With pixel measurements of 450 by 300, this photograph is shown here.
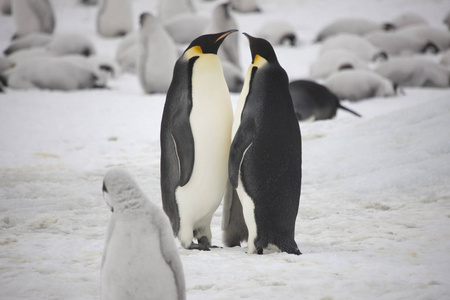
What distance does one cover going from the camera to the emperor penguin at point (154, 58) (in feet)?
24.1

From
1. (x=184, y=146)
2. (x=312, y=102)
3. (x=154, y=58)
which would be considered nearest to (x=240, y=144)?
(x=184, y=146)

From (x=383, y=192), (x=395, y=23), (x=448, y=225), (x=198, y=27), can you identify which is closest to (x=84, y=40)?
(x=198, y=27)

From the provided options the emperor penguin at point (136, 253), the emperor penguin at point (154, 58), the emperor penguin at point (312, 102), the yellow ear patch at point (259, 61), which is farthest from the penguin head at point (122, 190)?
the emperor penguin at point (154, 58)

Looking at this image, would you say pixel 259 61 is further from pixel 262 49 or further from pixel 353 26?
pixel 353 26

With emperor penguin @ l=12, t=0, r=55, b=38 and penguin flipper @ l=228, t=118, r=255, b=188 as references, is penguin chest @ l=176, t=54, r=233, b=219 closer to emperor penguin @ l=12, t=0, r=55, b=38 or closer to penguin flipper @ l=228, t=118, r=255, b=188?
penguin flipper @ l=228, t=118, r=255, b=188

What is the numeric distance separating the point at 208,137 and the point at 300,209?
880 millimetres

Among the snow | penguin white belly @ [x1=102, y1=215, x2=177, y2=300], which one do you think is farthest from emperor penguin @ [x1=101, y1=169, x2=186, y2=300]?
the snow

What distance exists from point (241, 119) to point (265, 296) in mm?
847

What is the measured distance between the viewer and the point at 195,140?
257cm

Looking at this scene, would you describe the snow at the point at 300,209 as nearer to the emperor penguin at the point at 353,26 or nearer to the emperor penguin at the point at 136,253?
the emperor penguin at the point at 136,253

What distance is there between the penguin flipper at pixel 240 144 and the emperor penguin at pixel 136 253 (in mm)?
838

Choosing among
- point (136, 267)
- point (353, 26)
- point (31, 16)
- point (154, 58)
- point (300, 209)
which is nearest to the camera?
point (136, 267)

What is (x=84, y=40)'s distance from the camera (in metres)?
9.77

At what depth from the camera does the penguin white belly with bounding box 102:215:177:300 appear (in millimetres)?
1613
